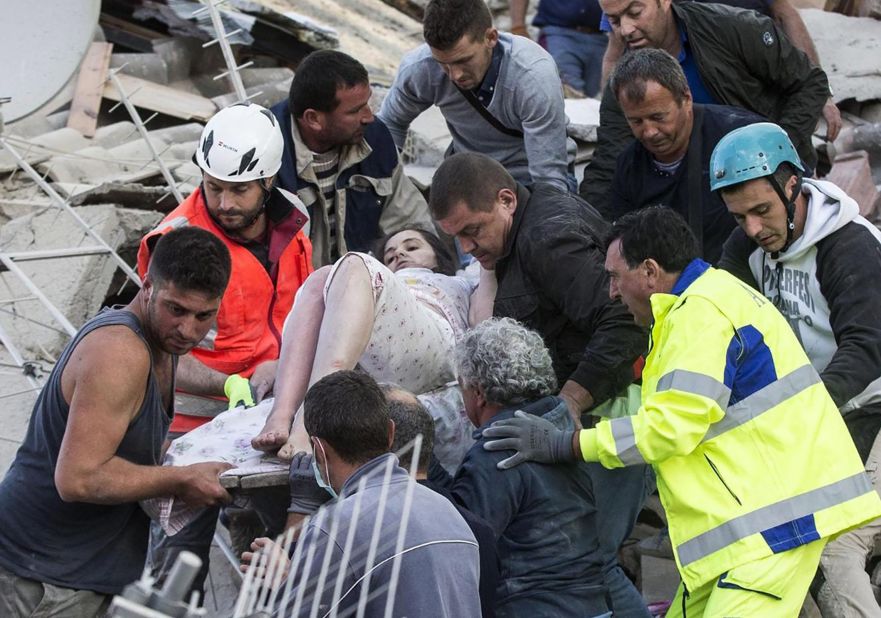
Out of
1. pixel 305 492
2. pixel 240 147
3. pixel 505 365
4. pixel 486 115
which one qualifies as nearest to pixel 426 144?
pixel 486 115

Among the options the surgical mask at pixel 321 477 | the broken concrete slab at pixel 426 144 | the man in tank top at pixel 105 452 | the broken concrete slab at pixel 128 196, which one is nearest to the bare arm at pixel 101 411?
the man in tank top at pixel 105 452

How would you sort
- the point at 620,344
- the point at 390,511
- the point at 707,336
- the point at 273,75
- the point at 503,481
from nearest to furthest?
1. the point at 390,511
2. the point at 707,336
3. the point at 503,481
4. the point at 620,344
5. the point at 273,75

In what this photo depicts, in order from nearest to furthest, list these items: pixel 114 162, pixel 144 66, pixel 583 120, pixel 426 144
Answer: pixel 583 120, pixel 426 144, pixel 114 162, pixel 144 66

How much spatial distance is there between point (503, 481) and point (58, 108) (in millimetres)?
6260

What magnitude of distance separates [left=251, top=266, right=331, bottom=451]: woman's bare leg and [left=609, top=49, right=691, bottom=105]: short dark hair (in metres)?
1.36

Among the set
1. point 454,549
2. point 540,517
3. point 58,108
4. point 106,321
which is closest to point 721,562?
point 540,517

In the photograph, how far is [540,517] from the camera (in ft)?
13.9

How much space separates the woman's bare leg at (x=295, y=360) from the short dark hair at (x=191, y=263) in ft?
2.31

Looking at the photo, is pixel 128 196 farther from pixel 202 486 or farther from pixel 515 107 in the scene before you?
pixel 202 486

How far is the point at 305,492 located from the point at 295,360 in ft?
2.12

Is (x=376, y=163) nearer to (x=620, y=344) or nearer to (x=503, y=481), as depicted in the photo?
(x=620, y=344)

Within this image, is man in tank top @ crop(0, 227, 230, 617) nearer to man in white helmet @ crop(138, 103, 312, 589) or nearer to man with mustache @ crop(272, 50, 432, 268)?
man in white helmet @ crop(138, 103, 312, 589)

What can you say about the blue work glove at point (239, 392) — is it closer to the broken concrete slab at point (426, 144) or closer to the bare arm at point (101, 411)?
the bare arm at point (101, 411)

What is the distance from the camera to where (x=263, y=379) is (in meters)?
5.23
